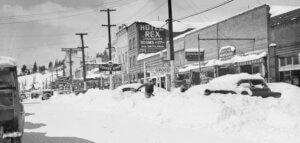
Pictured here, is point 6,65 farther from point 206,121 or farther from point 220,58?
point 220,58

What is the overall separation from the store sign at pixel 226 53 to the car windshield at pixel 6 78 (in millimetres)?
24338

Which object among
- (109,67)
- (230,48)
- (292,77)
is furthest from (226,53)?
(109,67)

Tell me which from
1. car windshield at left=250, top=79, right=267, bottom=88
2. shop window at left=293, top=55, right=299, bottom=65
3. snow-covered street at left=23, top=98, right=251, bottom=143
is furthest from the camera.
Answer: shop window at left=293, top=55, right=299, bottom=65

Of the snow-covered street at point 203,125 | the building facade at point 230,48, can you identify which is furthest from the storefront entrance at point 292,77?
the snow-covered street at point 203,125

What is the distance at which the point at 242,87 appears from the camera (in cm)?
1703

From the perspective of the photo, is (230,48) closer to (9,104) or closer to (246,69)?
(246,69)

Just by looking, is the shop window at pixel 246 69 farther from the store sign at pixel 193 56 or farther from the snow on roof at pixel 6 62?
the snow on roof at pixel 6 62

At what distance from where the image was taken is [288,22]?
23938 millimetres

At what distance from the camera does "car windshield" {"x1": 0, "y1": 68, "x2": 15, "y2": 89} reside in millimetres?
7602

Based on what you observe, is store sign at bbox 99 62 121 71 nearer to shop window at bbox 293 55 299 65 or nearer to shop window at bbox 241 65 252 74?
shop window at bbox 241 65 252 74

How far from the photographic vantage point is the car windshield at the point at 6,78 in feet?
24.9

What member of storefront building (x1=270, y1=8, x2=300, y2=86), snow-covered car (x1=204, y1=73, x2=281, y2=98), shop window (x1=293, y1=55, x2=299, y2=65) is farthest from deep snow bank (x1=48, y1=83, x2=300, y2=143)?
shop window (x1=293, y1=55, x2=299, y2=65)

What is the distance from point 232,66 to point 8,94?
24.4 m

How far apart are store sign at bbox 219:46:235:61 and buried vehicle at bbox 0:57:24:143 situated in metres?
24.3
